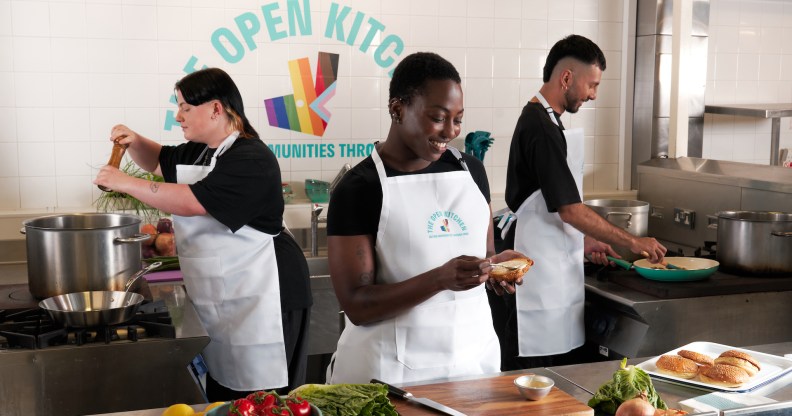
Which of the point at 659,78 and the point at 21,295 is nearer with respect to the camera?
the point at 21,295

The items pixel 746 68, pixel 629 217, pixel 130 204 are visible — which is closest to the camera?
pixel 629 217

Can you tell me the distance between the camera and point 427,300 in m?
2.18

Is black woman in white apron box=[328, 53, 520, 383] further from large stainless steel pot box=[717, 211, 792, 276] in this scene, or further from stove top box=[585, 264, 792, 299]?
large stainless steel pot box=[717, 211, 792, 276]

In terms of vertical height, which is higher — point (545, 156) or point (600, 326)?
point (545, 156)

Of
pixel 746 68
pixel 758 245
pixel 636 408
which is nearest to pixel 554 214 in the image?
pixel 758 245

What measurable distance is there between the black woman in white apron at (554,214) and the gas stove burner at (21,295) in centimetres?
179

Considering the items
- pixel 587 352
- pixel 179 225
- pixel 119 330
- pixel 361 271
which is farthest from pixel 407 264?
pixel 587 352

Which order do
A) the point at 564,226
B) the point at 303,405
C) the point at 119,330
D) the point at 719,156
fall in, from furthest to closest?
1. the point at 719,156
2. the point at 564,226
3. the point at 119,330
4. the point at 303,405

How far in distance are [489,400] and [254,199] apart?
4.18 feet

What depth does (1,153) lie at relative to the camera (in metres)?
4.38

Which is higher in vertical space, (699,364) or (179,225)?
(179,225)

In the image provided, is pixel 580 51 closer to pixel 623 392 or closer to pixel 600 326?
pixel 600 326

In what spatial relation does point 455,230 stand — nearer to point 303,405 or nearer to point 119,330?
point 303,405

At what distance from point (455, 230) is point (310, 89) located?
9.00 ft
